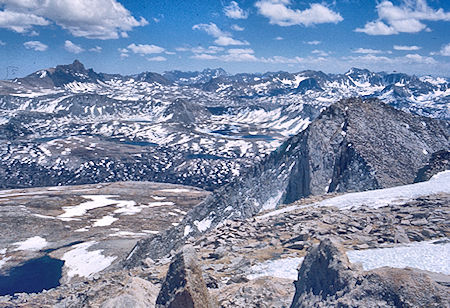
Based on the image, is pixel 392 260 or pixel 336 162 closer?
pixel 392 260

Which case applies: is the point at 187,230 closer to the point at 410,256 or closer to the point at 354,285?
the point at 410,256

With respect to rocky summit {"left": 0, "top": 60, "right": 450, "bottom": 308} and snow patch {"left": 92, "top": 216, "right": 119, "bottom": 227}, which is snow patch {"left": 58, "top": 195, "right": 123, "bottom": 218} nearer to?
rocky summit {"left": 0, "top": 60, "right": 450, "bottom": 308}

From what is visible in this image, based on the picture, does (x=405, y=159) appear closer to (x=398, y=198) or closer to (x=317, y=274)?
(x=398, y=198)

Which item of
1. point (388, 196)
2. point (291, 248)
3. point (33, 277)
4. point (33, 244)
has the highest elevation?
point (388, 196)

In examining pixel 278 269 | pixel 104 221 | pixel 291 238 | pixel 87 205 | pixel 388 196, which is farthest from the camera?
pixel 87 205

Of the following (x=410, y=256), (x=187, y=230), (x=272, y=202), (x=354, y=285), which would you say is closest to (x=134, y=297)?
(x=354, y=285)

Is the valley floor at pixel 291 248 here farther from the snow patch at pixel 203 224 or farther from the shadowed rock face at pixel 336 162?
→ the shadowed rock face at pixel 336 162
